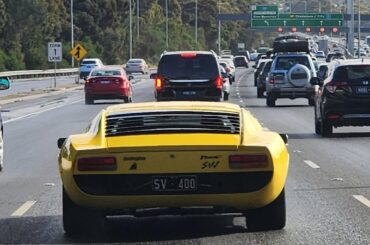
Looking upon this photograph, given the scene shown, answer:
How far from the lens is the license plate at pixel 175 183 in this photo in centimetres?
1012

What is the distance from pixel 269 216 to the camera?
10.9 m

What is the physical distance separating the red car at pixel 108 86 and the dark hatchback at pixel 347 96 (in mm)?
20268

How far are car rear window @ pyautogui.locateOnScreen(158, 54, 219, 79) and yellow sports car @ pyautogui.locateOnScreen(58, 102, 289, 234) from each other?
20.8 metres

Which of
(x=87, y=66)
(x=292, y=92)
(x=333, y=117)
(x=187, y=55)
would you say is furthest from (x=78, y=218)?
(x=87, y=66)

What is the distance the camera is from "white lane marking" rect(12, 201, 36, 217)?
41.4 ft

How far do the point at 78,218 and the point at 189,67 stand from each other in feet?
69.2

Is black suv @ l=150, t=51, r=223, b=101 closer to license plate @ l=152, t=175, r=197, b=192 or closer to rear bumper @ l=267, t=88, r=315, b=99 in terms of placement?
rear bumper @ l=267, t=88, r=315, b=99

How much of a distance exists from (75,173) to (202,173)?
1.17 meters

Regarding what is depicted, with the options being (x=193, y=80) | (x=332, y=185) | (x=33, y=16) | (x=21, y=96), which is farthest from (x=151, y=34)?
(x=332, y=185)

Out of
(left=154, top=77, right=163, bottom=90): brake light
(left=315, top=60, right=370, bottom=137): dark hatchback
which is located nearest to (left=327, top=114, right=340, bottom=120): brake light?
(left=315, top=60, right=370, bottom=137): dark hatchback

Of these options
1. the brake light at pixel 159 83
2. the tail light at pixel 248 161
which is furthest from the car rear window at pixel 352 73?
the tail light at pixel 248 161

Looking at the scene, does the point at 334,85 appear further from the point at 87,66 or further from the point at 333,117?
the point at 87,66

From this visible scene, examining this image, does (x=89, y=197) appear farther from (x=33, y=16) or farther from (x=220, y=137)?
(x=33, y=16)

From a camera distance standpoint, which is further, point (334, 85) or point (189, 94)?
point (189, 94)
